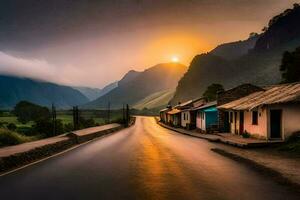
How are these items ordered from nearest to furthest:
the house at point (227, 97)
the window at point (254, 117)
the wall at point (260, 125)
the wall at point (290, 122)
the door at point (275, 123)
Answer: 1. the wall at point (290, 122)
2. the door at point (275, 123)
3. the wall at point (260, 125)
4. the window at point (254, 117)
5. the house at point (227, 97)

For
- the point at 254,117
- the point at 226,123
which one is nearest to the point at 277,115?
the point at 254,117

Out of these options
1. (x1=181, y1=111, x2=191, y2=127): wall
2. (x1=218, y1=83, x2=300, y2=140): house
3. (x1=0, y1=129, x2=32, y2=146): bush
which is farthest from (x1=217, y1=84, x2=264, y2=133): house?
(x1=0, y1=129, x2=32, y2=146): bush

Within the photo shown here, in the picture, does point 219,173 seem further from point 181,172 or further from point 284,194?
point 284,194

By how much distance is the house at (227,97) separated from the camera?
171 feet

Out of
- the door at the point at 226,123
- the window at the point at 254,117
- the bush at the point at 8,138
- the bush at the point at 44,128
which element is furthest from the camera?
the bush at the point at 44,128

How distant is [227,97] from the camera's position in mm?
53969

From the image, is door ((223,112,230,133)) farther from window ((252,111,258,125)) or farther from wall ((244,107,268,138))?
window ((252,111,258,125))

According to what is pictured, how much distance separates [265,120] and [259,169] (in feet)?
54.7

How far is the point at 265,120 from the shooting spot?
3319 cm

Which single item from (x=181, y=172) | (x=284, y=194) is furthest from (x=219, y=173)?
(x=284, y=194)

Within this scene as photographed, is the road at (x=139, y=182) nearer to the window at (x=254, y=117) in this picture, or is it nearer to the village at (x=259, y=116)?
the village at (x=259, y=116)

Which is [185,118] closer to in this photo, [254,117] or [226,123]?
[226,123]

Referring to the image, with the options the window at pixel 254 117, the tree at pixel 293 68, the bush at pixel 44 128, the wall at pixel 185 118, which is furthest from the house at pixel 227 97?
the bush at pixel 44 128

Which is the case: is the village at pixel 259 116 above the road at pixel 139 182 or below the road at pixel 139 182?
above
